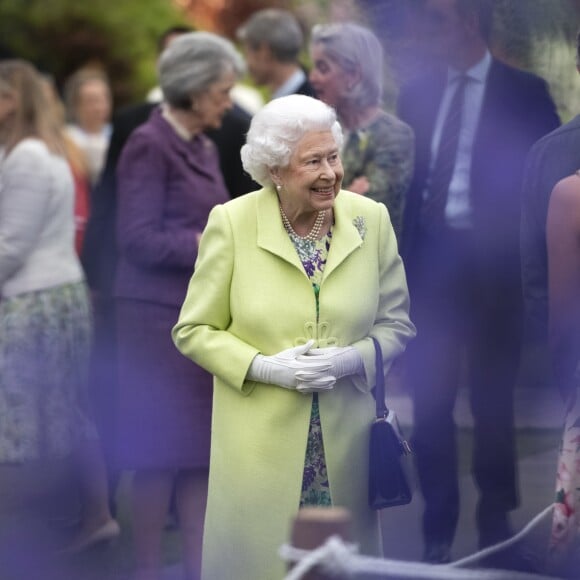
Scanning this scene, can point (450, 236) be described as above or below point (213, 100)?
below

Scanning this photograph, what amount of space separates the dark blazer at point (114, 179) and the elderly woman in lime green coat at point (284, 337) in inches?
77.1

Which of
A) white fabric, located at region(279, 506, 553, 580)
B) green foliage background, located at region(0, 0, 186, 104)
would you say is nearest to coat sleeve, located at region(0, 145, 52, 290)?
white fabric, located at region(279, 506, 553, 580)

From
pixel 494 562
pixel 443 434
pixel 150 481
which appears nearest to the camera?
pixel 494 562

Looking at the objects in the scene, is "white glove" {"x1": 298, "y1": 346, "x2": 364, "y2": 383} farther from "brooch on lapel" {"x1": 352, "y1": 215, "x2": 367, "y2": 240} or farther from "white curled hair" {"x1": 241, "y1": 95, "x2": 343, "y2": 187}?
"white curled hair" {"x1": 241, "y1": 95, "x2": 343, "y2": 187}

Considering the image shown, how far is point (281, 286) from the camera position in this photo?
4.12m

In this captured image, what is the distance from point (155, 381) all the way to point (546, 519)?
6.11 ft

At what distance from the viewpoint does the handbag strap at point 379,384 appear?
416 cm

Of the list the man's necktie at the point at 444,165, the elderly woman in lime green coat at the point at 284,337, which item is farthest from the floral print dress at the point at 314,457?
the man's necktie at the point at 444,165

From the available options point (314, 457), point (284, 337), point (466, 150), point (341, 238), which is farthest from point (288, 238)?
point (466, 150)

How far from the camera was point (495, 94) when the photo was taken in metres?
5.53

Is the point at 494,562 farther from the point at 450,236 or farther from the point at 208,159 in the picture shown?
the point at 208,159

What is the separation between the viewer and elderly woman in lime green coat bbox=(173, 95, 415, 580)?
4.11 m

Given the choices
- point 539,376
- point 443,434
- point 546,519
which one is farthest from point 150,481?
point 539,376

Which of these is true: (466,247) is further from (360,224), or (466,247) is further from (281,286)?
(281,286)
